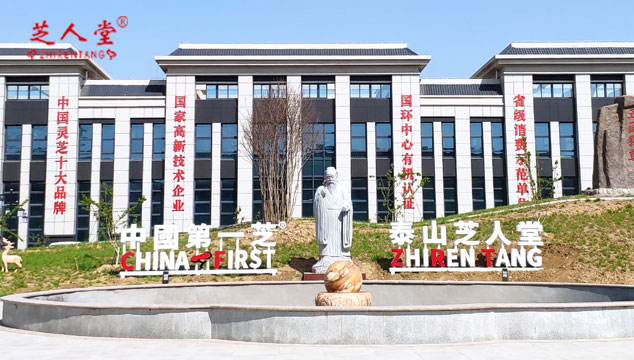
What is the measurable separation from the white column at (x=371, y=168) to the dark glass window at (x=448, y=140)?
4248mm

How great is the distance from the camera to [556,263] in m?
19.8

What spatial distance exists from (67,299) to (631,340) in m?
10.8

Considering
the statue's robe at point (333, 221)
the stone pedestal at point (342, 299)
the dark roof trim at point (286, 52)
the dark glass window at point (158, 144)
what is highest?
the dark roof trim at point (286, 52)

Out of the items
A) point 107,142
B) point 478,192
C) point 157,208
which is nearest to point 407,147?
point 478,192

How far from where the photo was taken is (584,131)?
115 feet

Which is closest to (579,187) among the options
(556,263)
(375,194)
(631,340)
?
(375,194)

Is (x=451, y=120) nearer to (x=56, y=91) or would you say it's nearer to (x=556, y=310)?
(x=56, y=91)

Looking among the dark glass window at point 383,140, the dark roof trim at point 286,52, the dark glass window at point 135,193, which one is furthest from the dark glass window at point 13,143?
the dark glass window at point 383,140

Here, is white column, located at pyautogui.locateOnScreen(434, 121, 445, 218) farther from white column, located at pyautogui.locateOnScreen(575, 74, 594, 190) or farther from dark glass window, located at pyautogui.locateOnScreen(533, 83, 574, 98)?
white column, located at pyautogui.locateOnScreen(575, 74, 594, 190)

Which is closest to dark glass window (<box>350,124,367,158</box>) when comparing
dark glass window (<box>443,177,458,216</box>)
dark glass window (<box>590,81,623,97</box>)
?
dark glass window (<box>443,177,458,216</box>)

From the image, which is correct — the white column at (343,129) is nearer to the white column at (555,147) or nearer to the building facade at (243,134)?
the building facade at (243,134)

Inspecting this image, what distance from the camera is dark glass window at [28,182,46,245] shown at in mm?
34062

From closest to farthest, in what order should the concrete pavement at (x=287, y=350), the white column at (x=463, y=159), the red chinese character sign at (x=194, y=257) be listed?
the concrete pavement at (x=287, y=350), the red chinese character sign at (x=194, y=257), the white column at (x=463, y=159)

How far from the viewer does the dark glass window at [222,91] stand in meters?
35.4
